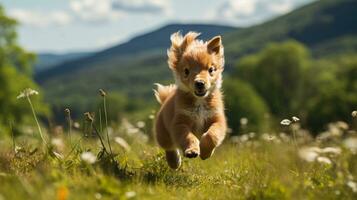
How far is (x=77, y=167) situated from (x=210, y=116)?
316 cm

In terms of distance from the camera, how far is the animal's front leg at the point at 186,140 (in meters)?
8.12

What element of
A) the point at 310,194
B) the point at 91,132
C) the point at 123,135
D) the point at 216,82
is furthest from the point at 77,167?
the point at 123,135

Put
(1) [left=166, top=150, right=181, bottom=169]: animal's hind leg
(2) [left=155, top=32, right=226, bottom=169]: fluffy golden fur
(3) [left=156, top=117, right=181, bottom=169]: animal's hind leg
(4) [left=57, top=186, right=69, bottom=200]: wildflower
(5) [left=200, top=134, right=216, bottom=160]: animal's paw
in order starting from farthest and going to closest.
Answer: (3) [left=156, top=117, right=181, bottom=169]: animal's hind leg, (1) [left=166, top=150, right=181, bottom=169]: animal's hind leg, (2) [left=155, top=32, right=226, bottom=169]: fluffy golden fur, (5) [left=200, top=134, right=216, bottom=160]: animal's paw, (4) [left=57, top=186, right=69, bottom=200]: wildflower

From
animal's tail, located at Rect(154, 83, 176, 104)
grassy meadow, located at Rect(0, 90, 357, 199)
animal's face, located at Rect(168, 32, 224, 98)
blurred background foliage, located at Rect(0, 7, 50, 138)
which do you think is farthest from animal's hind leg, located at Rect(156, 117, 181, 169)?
blurred background foliage, located at Rect(0, 7, 50, 138)

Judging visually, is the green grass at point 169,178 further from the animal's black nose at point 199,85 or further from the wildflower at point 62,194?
the animal's black nose at point 199,85

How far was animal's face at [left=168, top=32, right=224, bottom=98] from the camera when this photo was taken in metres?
9.68

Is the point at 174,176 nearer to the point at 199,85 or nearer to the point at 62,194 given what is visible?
the point at 199,85

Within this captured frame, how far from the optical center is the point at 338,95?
76.1 m

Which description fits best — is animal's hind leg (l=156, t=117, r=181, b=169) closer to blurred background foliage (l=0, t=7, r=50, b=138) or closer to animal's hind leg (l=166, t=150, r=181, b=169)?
animal's hind leg (l=166, t=150, r=181, b=169)

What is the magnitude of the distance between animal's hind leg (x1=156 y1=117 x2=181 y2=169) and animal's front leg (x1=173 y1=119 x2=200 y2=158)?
70 cm

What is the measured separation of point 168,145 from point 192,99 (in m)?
0.90

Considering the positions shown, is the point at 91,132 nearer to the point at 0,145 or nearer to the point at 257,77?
the point at 0,145

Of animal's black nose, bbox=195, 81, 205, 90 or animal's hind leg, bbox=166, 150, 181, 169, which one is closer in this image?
animal's black nose, bbox=195, 81, 205, 90

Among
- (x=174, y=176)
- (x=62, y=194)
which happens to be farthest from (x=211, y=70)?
(x=62, y=194)
